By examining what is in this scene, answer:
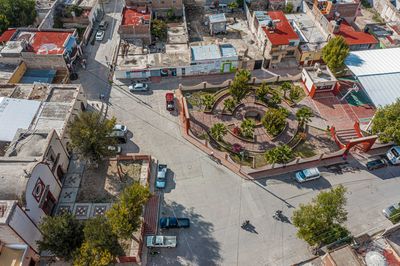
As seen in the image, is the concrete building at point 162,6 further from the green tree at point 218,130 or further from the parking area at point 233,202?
the green tree at point 218,130

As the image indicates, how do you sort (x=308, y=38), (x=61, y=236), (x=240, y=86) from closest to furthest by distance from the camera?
1. (x=61, y=236)
2. (x=240, y=86)
3. (x=308, y=38)

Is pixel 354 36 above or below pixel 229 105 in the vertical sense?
above

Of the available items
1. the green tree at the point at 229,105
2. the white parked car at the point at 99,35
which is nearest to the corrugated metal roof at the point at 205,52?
the green tree at the point at 229,105

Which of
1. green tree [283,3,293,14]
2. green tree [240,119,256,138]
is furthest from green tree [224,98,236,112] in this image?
green tree [283,3,293,14]

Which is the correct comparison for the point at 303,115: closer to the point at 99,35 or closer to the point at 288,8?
the point at 288,8

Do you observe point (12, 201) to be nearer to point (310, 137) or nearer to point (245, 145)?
Result: point (245, 145)

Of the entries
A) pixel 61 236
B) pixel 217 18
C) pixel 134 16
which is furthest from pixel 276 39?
pixel 61 236

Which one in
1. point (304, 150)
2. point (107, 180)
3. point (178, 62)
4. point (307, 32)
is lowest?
point (107, 180)
